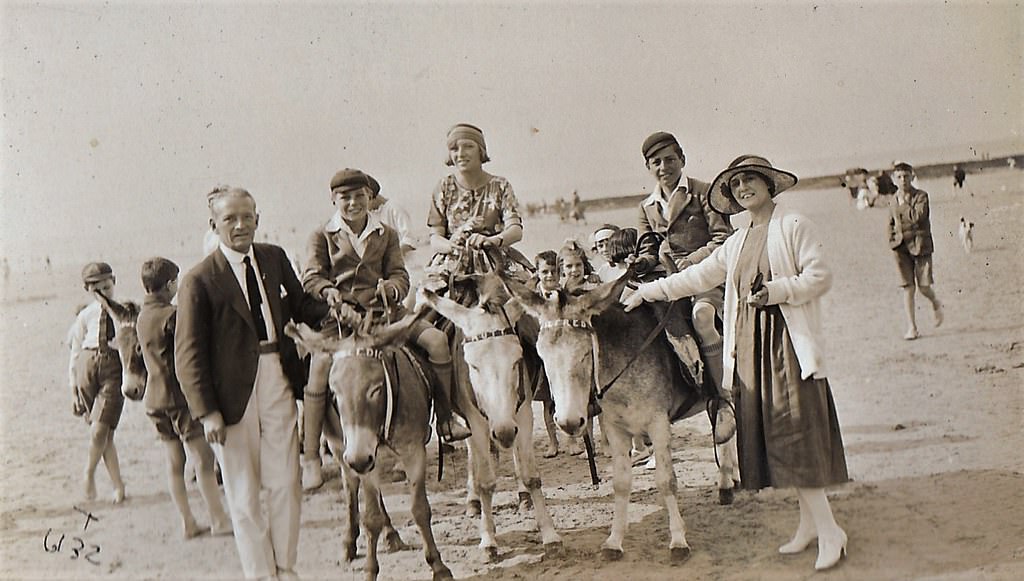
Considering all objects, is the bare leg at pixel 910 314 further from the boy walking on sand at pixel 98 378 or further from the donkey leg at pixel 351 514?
the boy walking on sand at pixel 98 378

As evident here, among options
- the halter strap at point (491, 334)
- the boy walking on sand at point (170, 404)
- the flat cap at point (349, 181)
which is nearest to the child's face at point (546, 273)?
the halter strap at point (491, 334)

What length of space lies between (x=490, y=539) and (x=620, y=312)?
4.40ft

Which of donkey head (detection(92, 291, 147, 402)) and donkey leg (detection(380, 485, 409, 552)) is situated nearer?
donkey leg (detection(380, 485, 409, 552))

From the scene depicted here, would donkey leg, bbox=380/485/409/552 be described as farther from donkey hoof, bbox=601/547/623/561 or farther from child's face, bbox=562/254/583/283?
child's face, bbox=562/254/583/283

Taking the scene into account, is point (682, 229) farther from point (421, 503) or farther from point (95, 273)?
point (95, 273)

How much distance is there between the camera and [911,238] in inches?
185

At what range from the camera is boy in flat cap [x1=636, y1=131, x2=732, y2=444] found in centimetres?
397

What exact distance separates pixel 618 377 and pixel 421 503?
114 centimetres

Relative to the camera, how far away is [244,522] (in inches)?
140

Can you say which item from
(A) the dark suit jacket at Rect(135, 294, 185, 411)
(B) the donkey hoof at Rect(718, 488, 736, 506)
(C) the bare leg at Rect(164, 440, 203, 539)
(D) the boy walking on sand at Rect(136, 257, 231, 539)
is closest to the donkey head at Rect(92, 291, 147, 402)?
(D) the boy walking on sand at Rect(136, 257, 231, 539)

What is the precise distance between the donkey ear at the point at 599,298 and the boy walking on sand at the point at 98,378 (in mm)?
2672

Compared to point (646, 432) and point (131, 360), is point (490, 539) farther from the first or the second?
point (131, 360)

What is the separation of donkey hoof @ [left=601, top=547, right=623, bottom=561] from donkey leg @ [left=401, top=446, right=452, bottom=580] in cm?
80

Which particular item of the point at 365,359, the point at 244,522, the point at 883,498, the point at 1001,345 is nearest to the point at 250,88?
the point at 365,359
